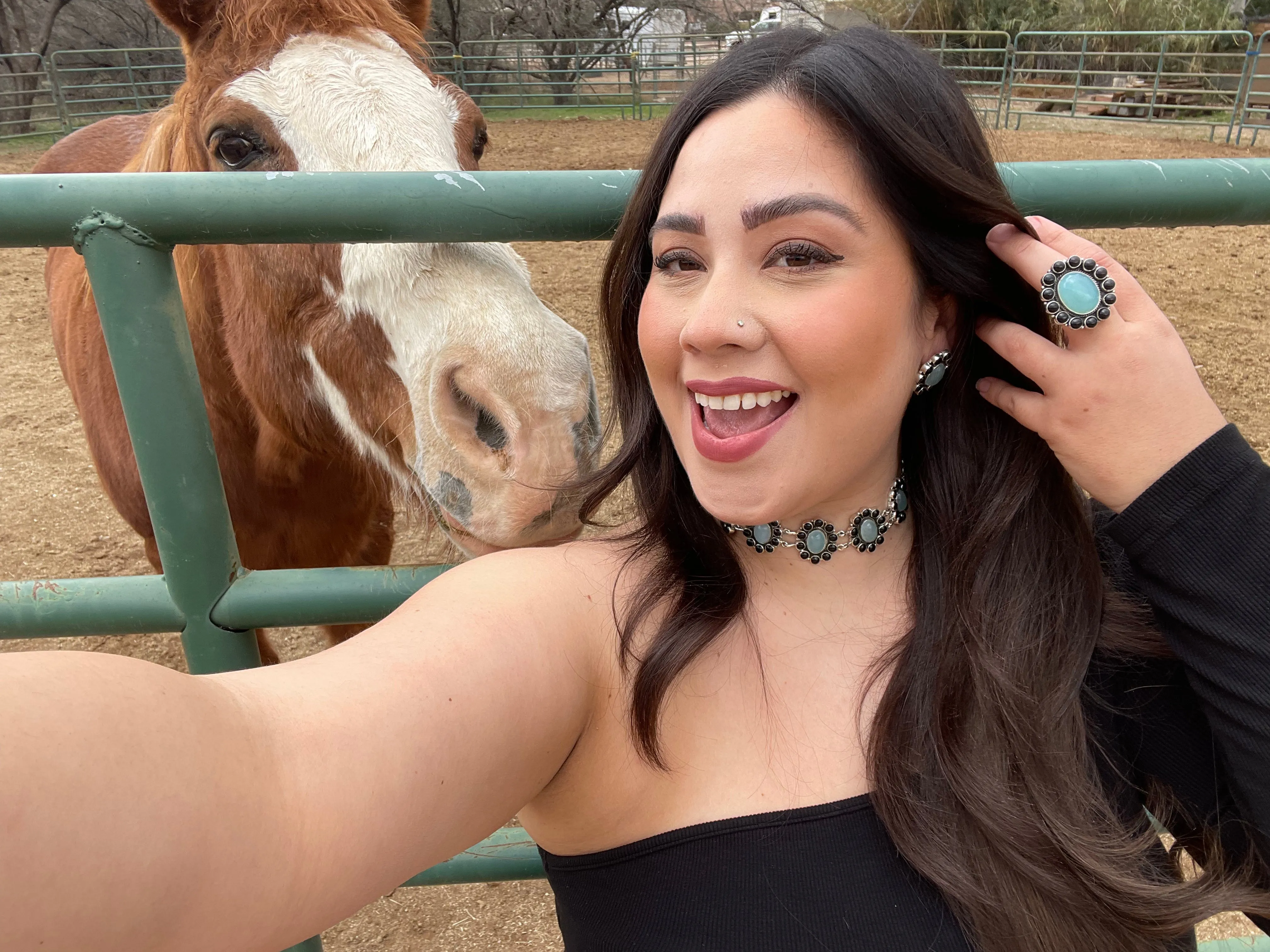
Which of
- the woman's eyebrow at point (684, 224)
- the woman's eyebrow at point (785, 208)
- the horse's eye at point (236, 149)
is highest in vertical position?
the woman's eyebrow at point (785, 208)

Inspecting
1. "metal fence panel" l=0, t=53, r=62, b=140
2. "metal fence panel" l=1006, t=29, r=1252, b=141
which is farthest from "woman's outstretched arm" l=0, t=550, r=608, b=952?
"metal fence panel" l=0, t=53, r=62, b=140

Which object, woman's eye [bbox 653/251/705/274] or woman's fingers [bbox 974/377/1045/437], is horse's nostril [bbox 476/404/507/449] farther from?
woman's fingers [bbox 974/377/1045/437]

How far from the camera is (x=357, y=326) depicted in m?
1.45

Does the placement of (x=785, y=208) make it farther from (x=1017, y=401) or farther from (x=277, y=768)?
(x=277, y=768)

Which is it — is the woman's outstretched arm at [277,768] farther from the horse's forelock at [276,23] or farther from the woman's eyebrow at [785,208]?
the horse's forelock at [276,23]

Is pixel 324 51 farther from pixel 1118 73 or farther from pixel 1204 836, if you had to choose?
pixel 1118 73

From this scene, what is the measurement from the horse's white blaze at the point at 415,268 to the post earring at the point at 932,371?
51cm

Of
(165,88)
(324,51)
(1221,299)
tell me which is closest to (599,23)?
(165,88)

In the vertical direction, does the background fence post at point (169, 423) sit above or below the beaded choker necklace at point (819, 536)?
above

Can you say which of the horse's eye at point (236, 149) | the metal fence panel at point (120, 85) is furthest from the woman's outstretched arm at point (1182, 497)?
the metal fence panel at point (120, 85)

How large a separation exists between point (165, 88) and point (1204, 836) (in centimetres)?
2067

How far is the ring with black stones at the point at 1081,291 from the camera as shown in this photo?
0.93m

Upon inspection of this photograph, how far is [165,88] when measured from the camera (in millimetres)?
16703

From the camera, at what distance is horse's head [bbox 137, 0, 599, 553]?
1230 mm
